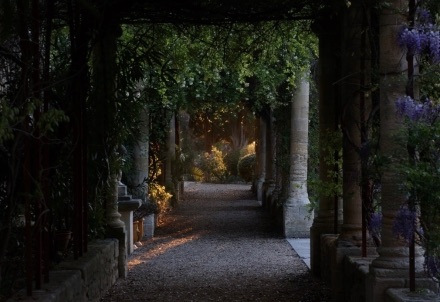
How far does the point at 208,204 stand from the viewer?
25.8 m

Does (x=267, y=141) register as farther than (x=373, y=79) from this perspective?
Yes

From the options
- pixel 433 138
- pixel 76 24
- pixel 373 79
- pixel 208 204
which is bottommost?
pixel 208 204

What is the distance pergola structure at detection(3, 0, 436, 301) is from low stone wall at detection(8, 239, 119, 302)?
11.7 inches

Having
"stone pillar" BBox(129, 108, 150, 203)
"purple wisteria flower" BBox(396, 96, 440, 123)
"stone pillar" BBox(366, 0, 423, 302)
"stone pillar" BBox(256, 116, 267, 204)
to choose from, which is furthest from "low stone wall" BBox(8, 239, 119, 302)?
"stone pillar" BBox(256, 116, 267, 204)

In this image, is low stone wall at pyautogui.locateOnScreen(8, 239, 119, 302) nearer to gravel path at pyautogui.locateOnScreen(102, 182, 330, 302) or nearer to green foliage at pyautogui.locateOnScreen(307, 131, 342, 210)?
gravel path at pyautogui.locateOnScreen(102, 182, 330, 302)

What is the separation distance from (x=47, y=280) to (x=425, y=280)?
275 centimetres

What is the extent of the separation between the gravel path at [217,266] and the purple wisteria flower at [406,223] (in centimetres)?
371

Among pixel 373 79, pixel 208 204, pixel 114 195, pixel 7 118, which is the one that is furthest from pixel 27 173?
pixel 208 204

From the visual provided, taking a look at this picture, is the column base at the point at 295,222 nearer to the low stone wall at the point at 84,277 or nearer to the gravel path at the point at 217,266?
the gravel path at the point at 217,266

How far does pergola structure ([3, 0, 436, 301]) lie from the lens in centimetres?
580

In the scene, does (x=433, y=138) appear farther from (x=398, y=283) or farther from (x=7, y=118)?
(x=7, y=118)

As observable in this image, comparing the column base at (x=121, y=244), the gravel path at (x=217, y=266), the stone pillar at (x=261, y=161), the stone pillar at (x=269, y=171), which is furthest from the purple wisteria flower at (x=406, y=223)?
the stone pillar at (x=261, y=161)

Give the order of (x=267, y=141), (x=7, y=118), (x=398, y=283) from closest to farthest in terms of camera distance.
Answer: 1. (x=7, y=118)
2. (x=398, y=283)
3. (x=267, y=141)

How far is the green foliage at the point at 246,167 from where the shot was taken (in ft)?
122
